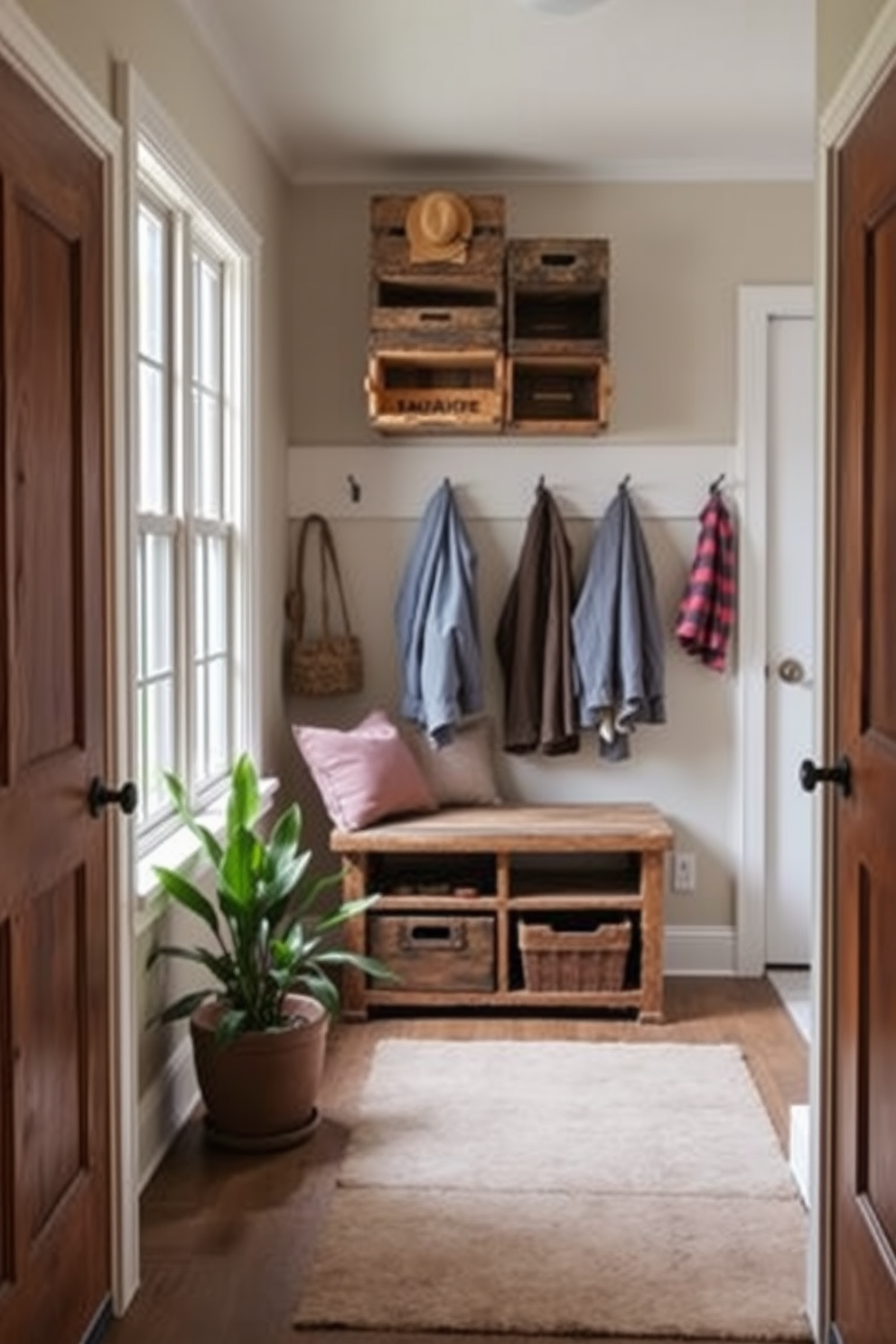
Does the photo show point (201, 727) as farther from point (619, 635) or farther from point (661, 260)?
point (661, 260)

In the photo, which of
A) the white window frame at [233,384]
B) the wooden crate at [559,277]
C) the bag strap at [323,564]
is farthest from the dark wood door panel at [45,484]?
the bag strap at [323,564]

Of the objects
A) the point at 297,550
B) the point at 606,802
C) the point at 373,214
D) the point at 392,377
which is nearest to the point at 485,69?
the point at 373,214

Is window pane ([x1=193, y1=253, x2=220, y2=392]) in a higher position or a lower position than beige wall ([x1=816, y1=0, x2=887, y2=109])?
lower

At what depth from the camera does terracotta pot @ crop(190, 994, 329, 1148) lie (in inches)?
119

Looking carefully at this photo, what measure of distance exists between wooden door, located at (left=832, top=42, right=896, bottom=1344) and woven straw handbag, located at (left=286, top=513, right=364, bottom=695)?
2287 mm

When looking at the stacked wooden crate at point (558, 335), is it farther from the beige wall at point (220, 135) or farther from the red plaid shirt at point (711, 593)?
the beige wall at point (220, 135)

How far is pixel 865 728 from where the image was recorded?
2.02 meters

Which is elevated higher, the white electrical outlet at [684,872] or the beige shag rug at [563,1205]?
the white electrical outlet at [684,872]

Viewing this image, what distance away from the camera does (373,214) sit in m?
4.11

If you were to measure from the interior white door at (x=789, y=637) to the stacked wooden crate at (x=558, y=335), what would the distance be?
57 centimetres

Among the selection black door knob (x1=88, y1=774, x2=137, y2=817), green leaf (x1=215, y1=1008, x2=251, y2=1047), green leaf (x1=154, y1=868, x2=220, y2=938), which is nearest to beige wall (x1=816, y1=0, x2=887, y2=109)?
black door knob (x1=88, y1=774, x2=137, y2=817)

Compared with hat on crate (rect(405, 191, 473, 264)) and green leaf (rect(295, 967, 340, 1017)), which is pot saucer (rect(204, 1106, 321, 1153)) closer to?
green leaf (rect(295, 967, 340, 1017))

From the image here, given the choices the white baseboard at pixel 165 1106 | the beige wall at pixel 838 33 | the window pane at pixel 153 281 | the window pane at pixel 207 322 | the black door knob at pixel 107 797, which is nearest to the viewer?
the beige wall at pixel 838 33

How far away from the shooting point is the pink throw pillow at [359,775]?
159 inches
